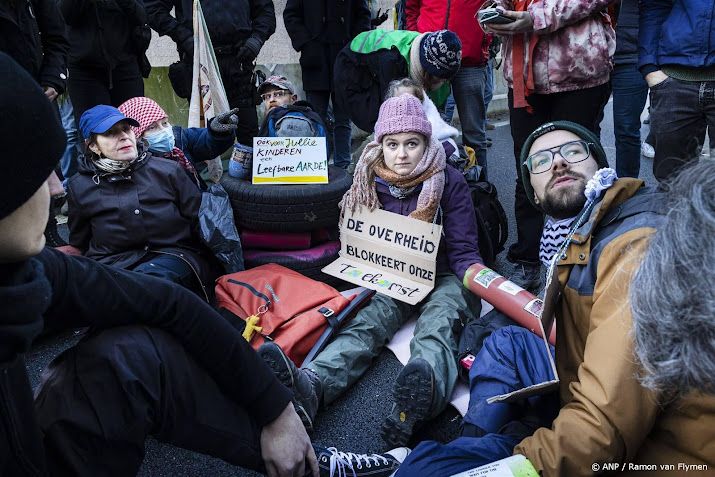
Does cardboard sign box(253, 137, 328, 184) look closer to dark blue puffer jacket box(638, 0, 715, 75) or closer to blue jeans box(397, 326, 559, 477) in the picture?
blue jeans box(397, 326, 559, 477)

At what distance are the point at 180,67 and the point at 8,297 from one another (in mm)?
3794

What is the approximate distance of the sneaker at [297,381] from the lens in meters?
1.86

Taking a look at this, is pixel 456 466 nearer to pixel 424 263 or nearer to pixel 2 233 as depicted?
pixel 2 233

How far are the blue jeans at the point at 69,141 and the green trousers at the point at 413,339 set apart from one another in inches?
109

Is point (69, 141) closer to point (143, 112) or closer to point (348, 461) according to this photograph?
point (143, 112)

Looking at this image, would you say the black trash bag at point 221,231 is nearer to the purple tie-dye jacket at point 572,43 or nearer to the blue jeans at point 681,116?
the purple tie-dye jacket at point 572,43

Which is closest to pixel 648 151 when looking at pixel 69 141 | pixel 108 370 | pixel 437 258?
pixel 437 258

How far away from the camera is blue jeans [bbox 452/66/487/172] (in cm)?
408

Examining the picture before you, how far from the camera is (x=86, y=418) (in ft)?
3.89

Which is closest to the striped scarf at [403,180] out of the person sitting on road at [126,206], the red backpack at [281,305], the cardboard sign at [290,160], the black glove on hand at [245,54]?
the cardboard sign at [290,160]

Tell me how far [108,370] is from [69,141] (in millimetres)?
3443

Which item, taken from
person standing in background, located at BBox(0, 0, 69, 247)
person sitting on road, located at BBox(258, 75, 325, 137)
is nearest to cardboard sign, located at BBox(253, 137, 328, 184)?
person sitting on road, located at BBox(258, 75, 325, 137)

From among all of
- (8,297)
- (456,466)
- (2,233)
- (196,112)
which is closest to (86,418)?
(8,297)

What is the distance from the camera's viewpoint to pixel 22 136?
Answer: 0.88 meters
